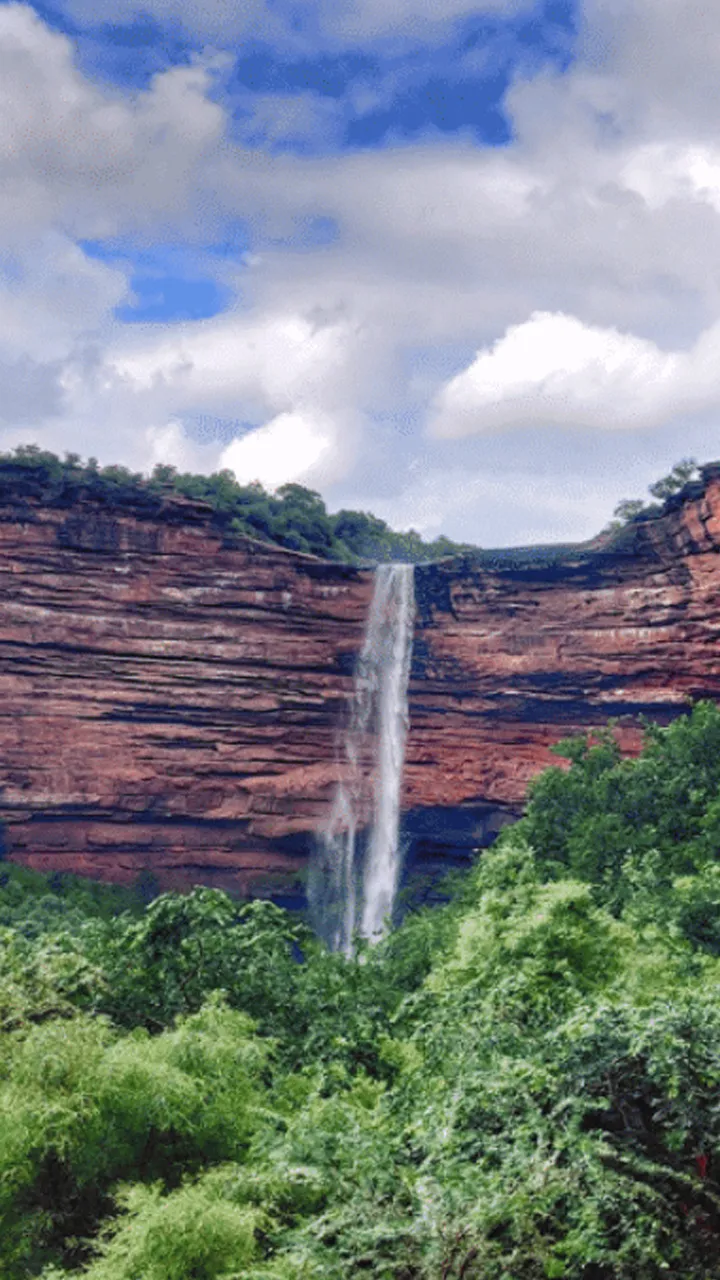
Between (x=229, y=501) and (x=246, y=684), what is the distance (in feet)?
16.0

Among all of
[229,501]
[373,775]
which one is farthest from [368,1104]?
[229,501]

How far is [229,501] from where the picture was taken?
2817 centimetres

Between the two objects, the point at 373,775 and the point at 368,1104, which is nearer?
the point at 368,1104

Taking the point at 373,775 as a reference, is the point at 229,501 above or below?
above

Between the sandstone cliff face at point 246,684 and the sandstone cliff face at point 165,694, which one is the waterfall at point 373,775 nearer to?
the sandstone cliff face at point 246,684

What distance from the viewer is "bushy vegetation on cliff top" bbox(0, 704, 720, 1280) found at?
5.15m

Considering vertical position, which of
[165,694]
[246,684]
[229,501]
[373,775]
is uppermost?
[229,501]

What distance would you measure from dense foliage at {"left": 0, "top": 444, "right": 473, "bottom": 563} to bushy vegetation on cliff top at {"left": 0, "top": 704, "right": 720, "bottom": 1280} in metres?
16.1

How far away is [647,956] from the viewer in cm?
1006

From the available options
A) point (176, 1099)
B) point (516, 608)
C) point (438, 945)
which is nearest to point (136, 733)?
point (516, 608)

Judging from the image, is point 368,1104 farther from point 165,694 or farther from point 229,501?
point 229,501

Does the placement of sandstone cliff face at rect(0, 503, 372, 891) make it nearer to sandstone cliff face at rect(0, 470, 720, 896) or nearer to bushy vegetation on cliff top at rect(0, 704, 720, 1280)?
sandstone cliff face at rect(0, 470, 720, 896)

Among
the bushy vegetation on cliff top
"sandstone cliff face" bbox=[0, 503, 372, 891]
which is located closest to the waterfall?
"sandstone cliff face" bbox=[0, 503, 372, 891]

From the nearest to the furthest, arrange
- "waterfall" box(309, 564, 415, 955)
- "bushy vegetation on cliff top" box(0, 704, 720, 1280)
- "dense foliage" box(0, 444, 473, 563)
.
Result: "bushy vegetation on cliff top" box(0, 704, 720, 1280) → "dense foliage" box(0, 444, 473, 563) → "waterfall" box(309, 564, 415, 955)
